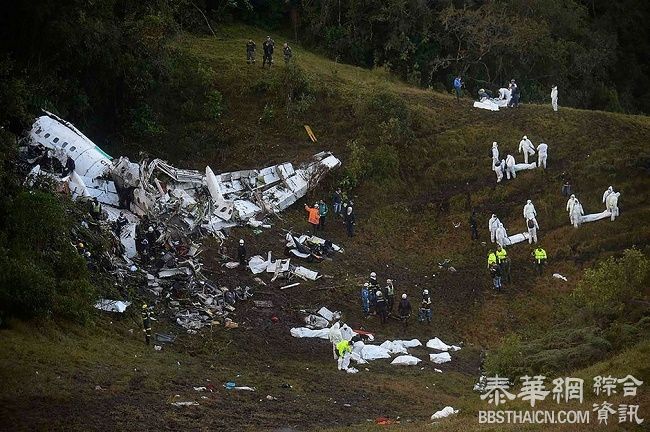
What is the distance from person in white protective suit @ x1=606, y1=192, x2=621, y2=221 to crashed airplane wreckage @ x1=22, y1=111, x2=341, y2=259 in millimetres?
11460

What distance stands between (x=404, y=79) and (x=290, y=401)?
2753cm

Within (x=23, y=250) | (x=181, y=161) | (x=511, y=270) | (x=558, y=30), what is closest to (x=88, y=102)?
(x=181, y=161)

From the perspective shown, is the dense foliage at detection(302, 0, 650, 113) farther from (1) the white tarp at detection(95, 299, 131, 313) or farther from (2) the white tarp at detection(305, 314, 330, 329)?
(1) the white tarp at detection(95, 299, 131, 313)

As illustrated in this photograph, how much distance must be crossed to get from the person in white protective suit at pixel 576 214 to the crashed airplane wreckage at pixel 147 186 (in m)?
10.3

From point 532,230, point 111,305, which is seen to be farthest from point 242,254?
point 532,230

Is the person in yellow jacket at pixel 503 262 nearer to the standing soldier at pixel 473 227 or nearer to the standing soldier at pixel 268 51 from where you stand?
the standing soldier at pixel 473 227

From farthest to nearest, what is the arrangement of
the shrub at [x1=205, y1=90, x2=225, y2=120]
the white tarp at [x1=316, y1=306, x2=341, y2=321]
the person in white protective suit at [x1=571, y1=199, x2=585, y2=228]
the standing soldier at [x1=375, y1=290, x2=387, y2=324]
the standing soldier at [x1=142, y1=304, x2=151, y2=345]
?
the shrub at [x1=205, y1=90, x2=225, y2=120]
the person in white protective suit at [x1=571, y1=199, x2=585, y2=228]
the standing soldier at [x1=375, y1=290, x2=387, y2=324]
the white tarp at [x1=316, y1=306, x2=341, y2=321]
the standing soldier at [x1=142, y1=304, x2=151, y2=345]

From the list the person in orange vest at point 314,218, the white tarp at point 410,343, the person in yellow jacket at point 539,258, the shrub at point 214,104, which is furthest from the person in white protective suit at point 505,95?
the white tarp at point 410,343

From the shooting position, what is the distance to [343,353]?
27938mm

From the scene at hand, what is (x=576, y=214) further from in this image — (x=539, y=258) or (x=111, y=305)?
(x=111, y=305)

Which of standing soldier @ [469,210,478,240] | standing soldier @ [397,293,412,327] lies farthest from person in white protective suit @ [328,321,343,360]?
standing soldier @ [469,210,478,240]

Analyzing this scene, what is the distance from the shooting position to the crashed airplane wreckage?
34625 mm

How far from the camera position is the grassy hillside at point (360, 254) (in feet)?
78.4

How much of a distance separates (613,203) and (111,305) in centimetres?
1805
